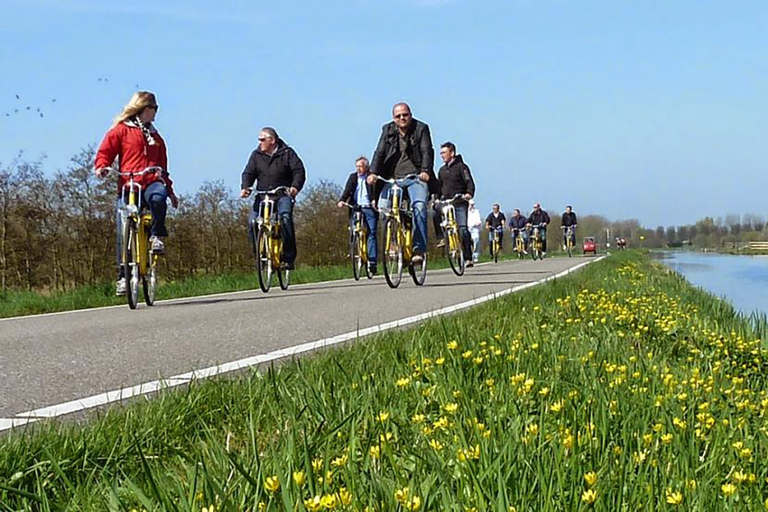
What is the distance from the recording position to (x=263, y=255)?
495 inches

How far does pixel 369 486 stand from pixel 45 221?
24.4 metres

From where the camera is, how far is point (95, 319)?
8.18m

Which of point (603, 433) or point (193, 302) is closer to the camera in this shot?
point (603, 433)

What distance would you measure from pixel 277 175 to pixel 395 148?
1.82 meters

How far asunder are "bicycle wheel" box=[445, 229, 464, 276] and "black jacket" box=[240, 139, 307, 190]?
2.84 m

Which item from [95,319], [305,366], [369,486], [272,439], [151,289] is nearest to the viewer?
[369,486]

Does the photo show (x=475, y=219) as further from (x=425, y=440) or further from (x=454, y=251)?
(x=425, y=440)

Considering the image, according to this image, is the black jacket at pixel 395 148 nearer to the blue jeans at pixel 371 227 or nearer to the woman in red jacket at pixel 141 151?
the woman in red jacket at pixel 141 151

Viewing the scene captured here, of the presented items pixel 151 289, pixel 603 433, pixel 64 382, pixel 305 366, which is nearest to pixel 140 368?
pixel 64 382

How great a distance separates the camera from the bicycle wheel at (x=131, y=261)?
935 cm

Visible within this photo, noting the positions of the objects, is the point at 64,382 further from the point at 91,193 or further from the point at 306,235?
the point at 306,235

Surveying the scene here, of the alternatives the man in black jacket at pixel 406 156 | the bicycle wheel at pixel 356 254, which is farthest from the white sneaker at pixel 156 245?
the bicycle wheel at pixel 356 254

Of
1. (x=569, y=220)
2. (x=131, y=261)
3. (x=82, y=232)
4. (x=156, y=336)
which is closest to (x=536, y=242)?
(x=569, y=220)

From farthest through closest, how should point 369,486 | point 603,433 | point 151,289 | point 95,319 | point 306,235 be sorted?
point 306,235, point 151,289, point 95,319, point 603,433, point 369,486
